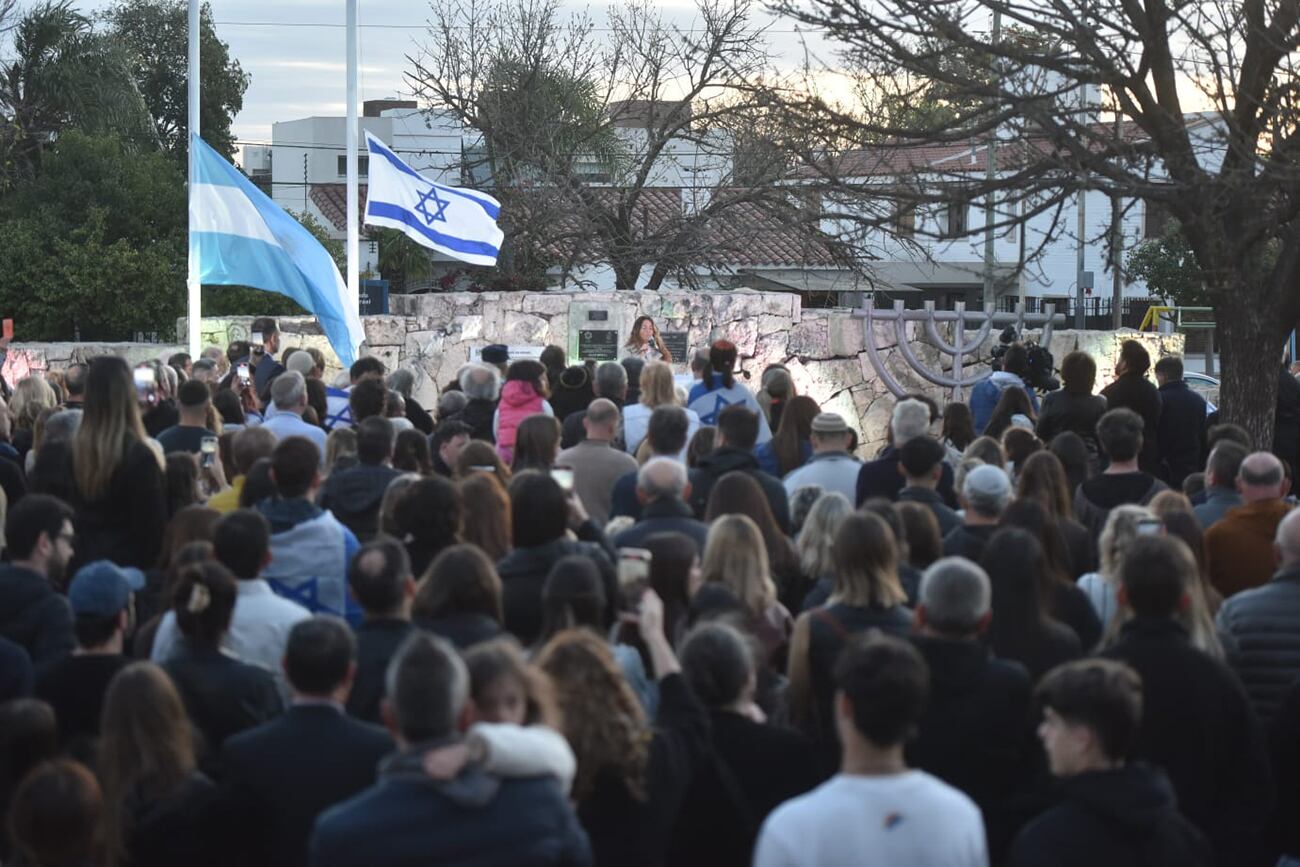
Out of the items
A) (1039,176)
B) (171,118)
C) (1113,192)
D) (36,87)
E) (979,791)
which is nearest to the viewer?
(979,791)

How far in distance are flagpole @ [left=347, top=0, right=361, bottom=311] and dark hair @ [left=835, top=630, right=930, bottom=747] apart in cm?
1457

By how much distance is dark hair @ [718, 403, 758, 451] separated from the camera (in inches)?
325

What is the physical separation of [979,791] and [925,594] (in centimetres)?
58

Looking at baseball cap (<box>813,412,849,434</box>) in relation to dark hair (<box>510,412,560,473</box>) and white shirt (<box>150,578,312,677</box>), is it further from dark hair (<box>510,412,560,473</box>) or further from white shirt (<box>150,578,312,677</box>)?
white shirt (<box>150,578,312,677</box>)

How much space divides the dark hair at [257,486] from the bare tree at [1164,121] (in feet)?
15.9

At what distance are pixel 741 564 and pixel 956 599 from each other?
1111 mm

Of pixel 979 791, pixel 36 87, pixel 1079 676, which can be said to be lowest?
pixel 979 791

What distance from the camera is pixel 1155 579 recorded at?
506 centimetres

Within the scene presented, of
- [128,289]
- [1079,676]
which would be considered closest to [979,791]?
[1079,676]

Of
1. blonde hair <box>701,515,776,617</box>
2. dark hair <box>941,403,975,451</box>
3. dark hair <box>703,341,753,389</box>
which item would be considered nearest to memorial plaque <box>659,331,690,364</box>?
dark hair <box>703,341,753,389</box>

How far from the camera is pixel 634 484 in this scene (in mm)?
8008

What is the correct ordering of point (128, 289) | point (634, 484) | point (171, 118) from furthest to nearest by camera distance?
point (171, 118), point (128, 289), point (634, 484)

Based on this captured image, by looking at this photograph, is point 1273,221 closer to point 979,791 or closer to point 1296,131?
point 1296,131

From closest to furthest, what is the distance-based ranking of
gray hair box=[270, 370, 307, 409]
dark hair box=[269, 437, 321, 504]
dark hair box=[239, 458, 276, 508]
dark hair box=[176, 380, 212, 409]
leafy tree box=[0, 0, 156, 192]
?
dark hair box=[269, 437, 321, 504] < dark hair box=[239, 458, 276, 508] < dark hair box=[176, 380, 212, 409] < gray hair box=[270, 370, 307, 409] < leafy tree box=[0, 0, 156, 192]
